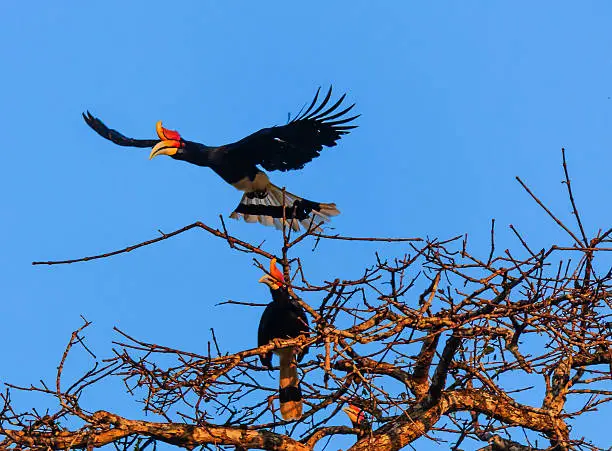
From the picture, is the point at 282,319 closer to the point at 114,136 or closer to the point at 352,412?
the point at 352,412

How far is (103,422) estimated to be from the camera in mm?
3643

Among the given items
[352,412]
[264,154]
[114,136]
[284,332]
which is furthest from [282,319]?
[114,136]

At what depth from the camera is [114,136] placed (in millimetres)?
7590

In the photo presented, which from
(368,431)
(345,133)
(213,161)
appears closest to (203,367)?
(368,431)

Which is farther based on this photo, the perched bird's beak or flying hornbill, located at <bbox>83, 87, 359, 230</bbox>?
flying hornbill, located at <bbox>83, 87, 359, 230</bbox>

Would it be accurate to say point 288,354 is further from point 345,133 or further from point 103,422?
point 345,133

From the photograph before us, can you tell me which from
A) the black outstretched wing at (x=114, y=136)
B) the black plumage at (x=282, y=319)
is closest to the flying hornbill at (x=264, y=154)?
the black outstretched wing at (x=114, y=136)

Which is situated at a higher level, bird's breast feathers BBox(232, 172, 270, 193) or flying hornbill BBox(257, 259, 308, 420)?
bird's breast feathers BBox(232, 172, 270, 193)

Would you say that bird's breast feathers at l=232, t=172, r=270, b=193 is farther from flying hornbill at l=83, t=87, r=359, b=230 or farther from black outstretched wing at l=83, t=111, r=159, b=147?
black outstretched wing at l=83, t=111, r=159, b=147

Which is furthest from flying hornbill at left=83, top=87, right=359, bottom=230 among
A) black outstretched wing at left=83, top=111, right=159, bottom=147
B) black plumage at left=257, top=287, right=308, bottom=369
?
black plumage at left=257, top=287, right=308, bottom=369

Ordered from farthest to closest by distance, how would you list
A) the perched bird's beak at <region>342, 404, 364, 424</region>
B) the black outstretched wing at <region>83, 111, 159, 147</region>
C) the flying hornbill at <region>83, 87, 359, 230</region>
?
the black outstretched wing at <region>83, 111, 159, 147</region>, the flying hornbill at <region>83, 87, 359, 230</region>, the perched bird's beak at <region>342, 404, 364, 424</region>

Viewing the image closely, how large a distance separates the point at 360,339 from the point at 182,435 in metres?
0.92

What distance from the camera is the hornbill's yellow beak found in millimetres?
7148

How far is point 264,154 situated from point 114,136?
157 centimetres
